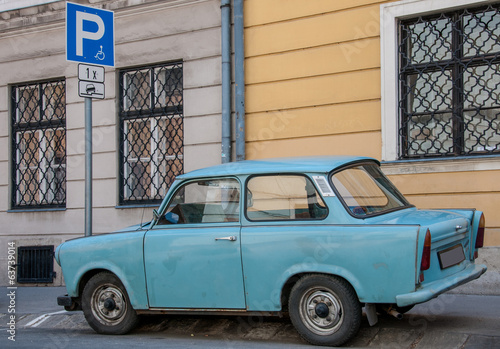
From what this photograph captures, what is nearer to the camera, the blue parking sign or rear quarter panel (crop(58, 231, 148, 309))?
rear quarter panel (crop(58, 231, 148, 309))

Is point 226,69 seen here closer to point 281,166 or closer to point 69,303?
point 281,166

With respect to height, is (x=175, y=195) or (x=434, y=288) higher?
(x=175, y=195)

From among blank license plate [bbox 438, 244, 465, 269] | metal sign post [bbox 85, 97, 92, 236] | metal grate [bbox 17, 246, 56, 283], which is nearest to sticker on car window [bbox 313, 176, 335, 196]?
blank license plate [bbox 438, 244, 465, 269]

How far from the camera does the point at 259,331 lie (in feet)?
21.4

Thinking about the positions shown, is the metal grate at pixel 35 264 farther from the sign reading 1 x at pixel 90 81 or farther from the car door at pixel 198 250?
the car door at pixel 198 250

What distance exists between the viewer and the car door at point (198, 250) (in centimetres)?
604

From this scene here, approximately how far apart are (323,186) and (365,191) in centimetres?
45

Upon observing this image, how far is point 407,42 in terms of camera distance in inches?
360

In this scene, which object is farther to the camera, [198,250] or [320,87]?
[320,87]

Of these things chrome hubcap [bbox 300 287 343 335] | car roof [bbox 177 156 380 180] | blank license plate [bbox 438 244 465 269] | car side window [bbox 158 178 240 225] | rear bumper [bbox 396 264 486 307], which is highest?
car roof [bbox 177 156 380 180]

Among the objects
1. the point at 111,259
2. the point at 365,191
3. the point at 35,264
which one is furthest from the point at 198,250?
the point at 35,264

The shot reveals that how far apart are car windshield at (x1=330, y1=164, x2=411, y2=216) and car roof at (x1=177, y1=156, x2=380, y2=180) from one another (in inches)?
3.9

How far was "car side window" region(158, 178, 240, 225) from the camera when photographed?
6234 mm

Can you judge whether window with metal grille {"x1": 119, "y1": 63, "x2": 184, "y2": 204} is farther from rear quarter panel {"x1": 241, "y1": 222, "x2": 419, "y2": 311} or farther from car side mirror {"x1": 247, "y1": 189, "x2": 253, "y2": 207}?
rear quarter panel {"x1": 241, "y1": 222, "x2": 419, "y2": 311}
